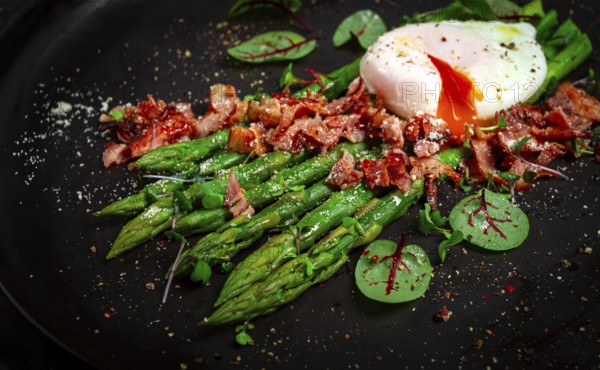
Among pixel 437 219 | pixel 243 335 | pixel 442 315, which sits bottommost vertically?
pixel 442 315

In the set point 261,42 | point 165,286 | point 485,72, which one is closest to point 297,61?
point 261,42

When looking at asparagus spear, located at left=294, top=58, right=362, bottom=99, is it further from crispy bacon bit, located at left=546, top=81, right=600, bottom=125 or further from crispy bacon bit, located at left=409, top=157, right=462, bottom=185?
crispy bacon bit, located at left=546, top=81, right=600, bottom=125

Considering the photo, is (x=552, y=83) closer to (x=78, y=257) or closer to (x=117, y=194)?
(x=117, y=194)

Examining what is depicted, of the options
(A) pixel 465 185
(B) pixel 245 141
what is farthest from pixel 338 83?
(A) pixel 465 185

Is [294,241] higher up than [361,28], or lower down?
lower down

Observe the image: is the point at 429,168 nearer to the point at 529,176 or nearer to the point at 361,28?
the point at 529,176

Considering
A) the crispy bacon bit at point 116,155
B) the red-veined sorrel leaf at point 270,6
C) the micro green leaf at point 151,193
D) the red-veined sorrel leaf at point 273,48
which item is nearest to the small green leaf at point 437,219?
the micro green leaf at point 151,193
